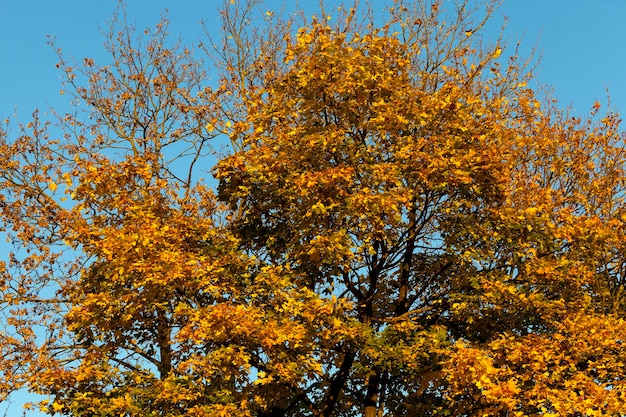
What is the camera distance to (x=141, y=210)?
538 inches

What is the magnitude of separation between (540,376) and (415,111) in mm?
5992

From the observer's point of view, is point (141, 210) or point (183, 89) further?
point (183, 89)

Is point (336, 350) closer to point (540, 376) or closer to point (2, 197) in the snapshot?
point (540, 376)

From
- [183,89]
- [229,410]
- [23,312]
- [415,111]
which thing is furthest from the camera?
[183,89]

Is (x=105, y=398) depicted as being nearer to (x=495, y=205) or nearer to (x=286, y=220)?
(x=286, y=220)

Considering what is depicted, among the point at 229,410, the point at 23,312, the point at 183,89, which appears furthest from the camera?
the point at 183,89

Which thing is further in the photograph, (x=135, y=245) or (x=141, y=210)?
(x=141, y=210)

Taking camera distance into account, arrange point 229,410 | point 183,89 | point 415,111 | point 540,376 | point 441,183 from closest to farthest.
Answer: point 229,410 < point 540,376 < point 441,183 < point 415,111 < point 183,89

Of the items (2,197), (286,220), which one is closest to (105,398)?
(286,220)

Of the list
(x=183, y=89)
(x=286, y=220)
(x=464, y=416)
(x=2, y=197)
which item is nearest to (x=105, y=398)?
(x=286, y=220)

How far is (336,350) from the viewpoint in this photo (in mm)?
13164

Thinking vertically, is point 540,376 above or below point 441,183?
below

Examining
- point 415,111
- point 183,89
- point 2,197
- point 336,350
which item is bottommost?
point 336,350

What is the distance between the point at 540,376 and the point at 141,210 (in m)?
8.75
